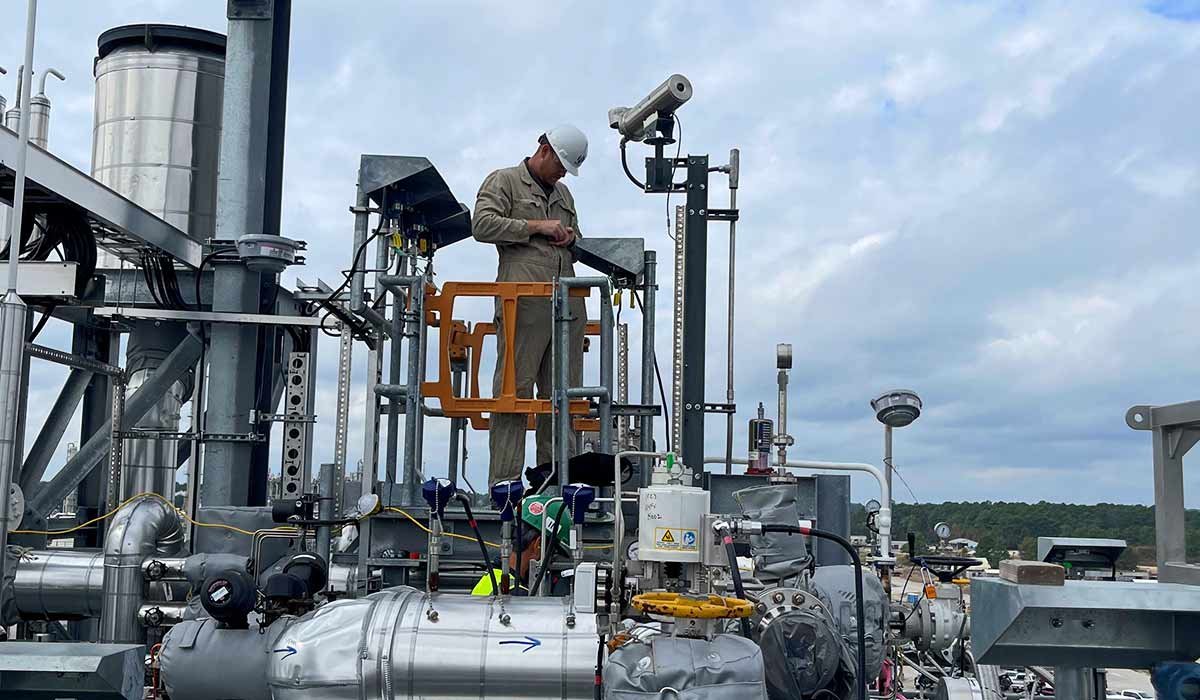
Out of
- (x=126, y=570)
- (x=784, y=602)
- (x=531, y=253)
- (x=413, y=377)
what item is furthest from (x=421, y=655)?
(x=531, y=253)

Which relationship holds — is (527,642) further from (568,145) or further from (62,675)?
(568,145)

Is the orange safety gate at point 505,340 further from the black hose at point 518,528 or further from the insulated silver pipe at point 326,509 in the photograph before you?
the black hose at point 518,528

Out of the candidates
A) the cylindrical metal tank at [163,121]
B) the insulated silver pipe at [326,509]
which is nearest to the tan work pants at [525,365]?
the insulated silver pipe at [326,509]

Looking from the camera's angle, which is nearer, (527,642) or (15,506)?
(527,642)

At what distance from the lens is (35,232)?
10.4 metres

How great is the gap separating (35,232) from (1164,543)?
10250 mm

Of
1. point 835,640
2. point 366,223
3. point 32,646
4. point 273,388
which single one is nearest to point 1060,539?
point 835,640

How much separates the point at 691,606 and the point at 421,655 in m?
1.34

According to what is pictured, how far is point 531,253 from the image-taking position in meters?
7.94

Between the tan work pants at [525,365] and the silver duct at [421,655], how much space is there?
221 centimetres

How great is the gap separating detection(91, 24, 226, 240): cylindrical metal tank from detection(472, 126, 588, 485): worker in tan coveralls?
4762mm

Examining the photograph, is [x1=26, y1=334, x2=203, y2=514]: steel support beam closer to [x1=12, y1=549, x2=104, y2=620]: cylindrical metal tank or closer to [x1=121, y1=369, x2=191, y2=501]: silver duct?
[x1=121, y1=369, x2=191, y2=501]: silver duct

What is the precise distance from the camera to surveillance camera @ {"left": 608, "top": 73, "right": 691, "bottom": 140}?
305 inches

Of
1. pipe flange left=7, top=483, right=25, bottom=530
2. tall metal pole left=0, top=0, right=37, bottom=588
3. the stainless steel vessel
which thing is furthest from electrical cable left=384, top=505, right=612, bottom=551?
pipe flange left=7, top=483, right=25, bottom=530
